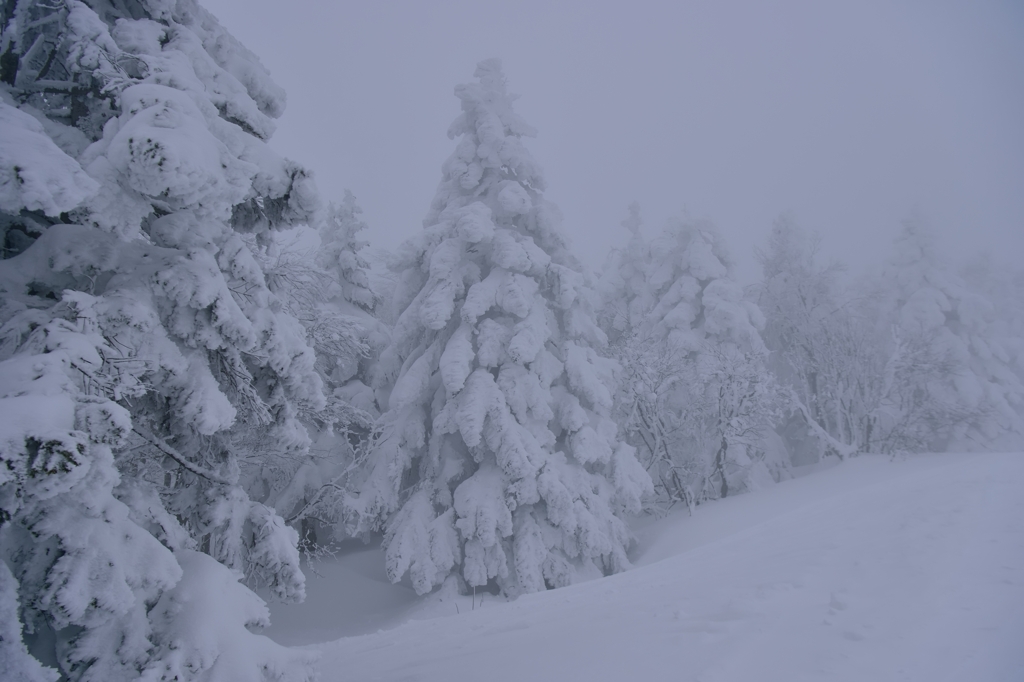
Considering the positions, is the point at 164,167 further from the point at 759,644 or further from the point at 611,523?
the point at 611,523

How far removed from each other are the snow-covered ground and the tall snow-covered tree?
7.61 feet

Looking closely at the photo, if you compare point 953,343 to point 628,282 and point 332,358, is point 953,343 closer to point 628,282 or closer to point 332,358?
point 628,282

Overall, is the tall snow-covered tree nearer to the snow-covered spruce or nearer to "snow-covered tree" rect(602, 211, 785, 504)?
the snow-covered spruce

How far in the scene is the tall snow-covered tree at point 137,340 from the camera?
2781 mm

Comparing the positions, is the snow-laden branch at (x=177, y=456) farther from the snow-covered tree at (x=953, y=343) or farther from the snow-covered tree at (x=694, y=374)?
the snow-covered tree at (x=953, y=343)

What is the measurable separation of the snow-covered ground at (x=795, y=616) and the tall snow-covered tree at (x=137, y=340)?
7.61 ft

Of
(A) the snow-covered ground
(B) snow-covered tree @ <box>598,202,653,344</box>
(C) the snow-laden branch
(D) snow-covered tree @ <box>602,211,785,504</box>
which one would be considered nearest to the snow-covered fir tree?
(C) the snow-laden branch

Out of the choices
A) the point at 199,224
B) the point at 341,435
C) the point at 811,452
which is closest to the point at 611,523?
the point at 341,435

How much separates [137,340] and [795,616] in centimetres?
575

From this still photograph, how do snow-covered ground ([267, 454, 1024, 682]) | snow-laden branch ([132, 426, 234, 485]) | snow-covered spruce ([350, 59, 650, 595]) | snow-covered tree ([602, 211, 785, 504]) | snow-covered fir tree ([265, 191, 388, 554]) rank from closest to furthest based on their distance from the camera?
1. snow-covered ground ([267, 454, 1024, 682])
2. snow-laden branch ([132, 426, 234, 485])
3. snow-covered fir tree ([265, 191, 388, 554])
4. snow-covered spruce ([350, 59, 650, 595])
5. snow-covered tree ([602, 211, 785, 504])

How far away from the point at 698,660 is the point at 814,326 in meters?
22.3

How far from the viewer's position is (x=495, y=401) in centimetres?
1173

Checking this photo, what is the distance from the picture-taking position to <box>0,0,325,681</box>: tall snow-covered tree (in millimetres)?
2781

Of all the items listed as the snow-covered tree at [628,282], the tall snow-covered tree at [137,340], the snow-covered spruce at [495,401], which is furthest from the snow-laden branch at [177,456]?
the snow-covered tree at [628,282]
